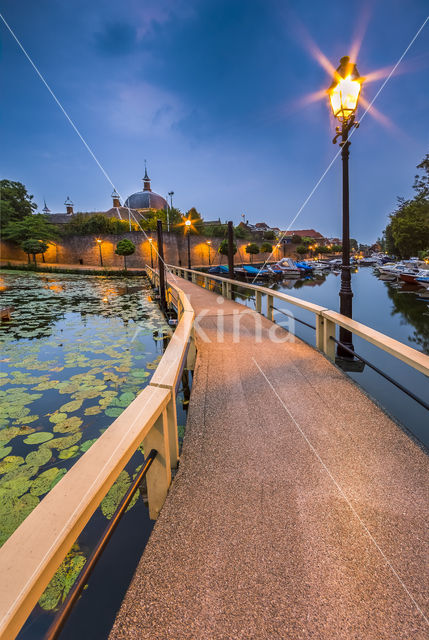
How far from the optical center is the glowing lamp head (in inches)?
188

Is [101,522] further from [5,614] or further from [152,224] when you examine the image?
[152,224]

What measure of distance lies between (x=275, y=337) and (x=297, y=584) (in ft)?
14.9

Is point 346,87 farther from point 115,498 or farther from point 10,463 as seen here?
point 10,463

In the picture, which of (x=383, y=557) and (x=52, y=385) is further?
(x=52, y=385)

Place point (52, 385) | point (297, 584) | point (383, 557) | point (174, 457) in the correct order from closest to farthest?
point (297, 584)
point (383, 557)
point (174, 457)
point (52, 385)

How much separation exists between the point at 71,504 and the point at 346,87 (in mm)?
6481

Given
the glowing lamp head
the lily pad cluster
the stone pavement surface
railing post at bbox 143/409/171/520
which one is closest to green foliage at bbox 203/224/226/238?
the lily pad cluster

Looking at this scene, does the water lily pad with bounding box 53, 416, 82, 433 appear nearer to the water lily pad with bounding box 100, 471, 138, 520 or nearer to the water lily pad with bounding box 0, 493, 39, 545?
the water lily pad with bounding box 0, 493, 39, 545

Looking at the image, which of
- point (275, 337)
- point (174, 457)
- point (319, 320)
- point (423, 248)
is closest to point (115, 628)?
point (174, 457)

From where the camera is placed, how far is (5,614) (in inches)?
28.2

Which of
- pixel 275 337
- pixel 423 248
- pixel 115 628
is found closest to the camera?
pixel 115 628

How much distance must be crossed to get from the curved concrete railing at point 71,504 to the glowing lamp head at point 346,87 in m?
5.57

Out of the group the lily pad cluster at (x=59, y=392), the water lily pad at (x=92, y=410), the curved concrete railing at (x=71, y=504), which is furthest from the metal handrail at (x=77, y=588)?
the water lily pad at (x=92, y=410)

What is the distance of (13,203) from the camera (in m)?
47.5
